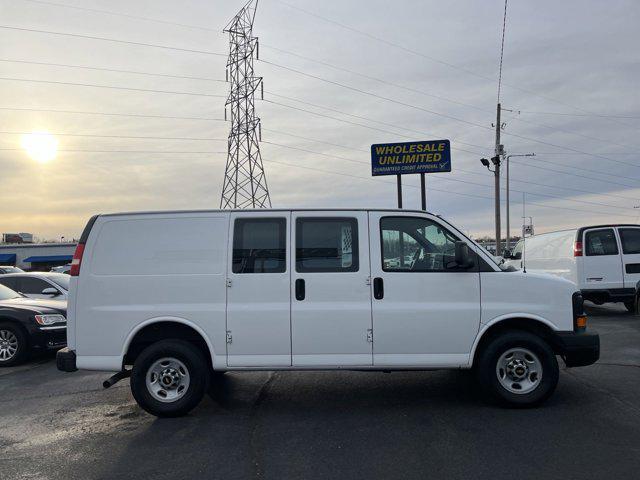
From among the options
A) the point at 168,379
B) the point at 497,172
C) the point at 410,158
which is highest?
the point at 497,172

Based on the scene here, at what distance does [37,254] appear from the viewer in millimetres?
61125

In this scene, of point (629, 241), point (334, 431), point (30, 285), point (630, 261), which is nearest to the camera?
point (334, 431)

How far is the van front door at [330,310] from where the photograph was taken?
569cm

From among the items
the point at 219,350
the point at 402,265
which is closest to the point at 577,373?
the point at 402,265

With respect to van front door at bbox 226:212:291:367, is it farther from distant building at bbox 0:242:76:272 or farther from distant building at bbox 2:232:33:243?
distant building at bbox 2:232:33:243

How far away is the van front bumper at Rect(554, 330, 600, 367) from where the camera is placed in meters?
5.74

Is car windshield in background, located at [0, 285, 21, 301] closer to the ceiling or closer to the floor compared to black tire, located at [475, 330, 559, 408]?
closer to the ceiling

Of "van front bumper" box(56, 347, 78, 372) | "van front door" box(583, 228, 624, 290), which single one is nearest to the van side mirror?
"van front bumper" box(56, 347, 78, 372)

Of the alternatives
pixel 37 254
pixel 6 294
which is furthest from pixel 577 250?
pixel 37 254

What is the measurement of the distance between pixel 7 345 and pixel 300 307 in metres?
6.16

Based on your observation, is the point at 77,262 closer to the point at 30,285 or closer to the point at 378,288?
the point at 378,288

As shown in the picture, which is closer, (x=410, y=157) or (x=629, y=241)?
(x=629, y=241)

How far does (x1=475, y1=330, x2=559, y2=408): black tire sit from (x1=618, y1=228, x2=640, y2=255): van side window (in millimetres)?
8641

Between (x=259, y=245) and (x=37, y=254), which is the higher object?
(x=37, y=254)
